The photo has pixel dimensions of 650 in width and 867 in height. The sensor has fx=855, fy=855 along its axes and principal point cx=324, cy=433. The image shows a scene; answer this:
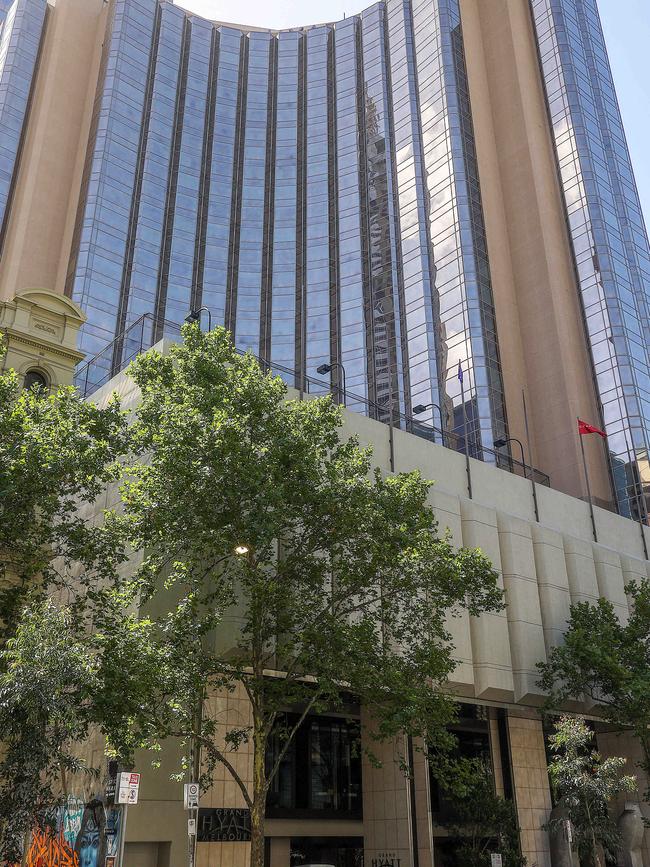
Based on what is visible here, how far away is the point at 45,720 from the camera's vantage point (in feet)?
55.2

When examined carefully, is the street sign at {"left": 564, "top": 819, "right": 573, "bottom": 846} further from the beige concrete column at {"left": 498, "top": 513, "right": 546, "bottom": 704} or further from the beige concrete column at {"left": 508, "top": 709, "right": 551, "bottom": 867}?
the beige concrete column at {"left": 498, "top": 513, "right": 546, "bottom": 704}

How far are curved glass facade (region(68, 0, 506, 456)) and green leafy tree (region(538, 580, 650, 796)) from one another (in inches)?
1006

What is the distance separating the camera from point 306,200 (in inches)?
3418

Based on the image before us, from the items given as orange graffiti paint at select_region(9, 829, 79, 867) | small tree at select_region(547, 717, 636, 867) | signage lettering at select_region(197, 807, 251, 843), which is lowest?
orange graffiti paint at select_region(9, 829, 79, 867)

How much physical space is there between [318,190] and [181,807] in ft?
233

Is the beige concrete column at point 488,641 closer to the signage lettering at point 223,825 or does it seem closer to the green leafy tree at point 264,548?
the green leafy tree at point 264,548

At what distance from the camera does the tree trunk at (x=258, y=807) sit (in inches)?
821

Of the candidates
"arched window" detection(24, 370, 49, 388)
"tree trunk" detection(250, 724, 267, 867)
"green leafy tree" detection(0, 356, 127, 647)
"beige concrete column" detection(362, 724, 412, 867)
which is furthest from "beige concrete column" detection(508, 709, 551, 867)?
"arched window" detection(24, 370, 49, 388)

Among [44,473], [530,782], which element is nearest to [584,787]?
[530,782]

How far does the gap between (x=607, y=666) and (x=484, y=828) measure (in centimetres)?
771

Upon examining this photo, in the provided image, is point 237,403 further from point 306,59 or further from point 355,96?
point 306,59

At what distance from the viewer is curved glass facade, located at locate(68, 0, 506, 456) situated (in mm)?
68812

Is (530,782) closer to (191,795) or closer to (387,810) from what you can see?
(387,810)

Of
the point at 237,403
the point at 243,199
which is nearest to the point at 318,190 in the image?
the point at 243,199
